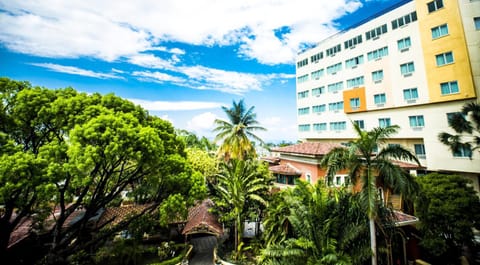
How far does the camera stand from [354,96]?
33.6m

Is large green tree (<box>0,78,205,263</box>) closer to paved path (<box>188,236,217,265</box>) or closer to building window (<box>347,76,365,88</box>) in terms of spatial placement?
paved path (<box>188,236,217,265</box>)

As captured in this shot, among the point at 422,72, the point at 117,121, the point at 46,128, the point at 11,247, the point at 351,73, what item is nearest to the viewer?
the point at 117,121

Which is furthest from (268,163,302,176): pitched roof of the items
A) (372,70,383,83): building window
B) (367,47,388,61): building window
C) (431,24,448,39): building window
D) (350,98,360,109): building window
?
(431,24,448,39): building window

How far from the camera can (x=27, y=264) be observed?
12461mm

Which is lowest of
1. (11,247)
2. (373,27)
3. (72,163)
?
(11,247)

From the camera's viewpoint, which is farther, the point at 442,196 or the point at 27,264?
the point at 442,196

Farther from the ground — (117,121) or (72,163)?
(117,121)

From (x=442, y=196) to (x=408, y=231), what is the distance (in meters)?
3.11

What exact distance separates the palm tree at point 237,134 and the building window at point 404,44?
70.0 feet

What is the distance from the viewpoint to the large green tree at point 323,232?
35.3 feet

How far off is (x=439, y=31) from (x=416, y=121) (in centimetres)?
1027

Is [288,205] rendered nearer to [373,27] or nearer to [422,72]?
[422,72]

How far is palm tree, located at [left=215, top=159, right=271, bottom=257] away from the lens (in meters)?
16.1

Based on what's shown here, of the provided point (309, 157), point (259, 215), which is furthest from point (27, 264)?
point (309, 157)
